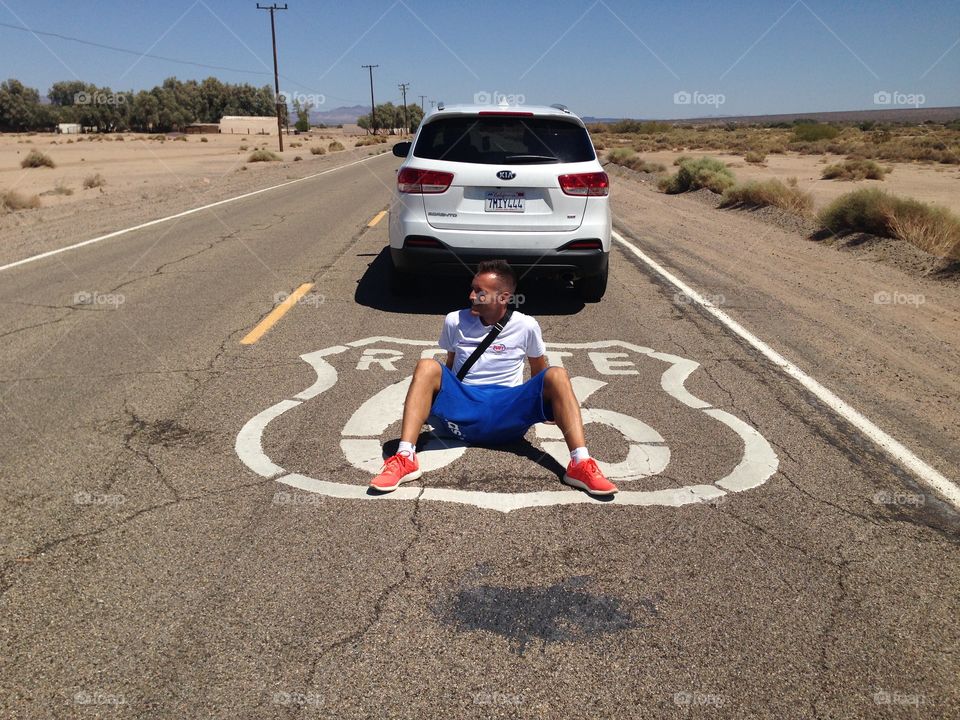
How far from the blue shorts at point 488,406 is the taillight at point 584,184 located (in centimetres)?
353

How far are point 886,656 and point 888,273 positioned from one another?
963 cm

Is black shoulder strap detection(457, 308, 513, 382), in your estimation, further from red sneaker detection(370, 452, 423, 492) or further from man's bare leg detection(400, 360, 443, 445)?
red sneaker detection(370, 452, 423, 492)

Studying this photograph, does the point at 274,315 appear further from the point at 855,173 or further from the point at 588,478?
the point at 855,173

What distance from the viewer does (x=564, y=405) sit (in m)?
4.46

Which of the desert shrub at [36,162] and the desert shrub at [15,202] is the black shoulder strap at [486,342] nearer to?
the desert shrub at [15,202]

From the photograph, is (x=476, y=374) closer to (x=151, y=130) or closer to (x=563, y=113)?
(x=563, y=113)

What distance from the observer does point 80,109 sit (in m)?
136

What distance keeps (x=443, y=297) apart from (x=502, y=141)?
2.03 m

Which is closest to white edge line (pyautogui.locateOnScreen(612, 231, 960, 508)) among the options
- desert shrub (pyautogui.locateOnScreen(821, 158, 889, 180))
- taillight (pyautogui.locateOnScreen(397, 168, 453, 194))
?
taillight (pyautogui.locateOnScreen(397, 168, 453, 194))

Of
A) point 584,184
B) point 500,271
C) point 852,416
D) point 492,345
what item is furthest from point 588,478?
point 584,184

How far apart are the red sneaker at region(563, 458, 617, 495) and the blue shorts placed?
38 cm

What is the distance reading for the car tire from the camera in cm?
852

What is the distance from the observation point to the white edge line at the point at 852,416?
4527 mm

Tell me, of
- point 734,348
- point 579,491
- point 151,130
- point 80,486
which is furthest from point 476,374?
point 151,130
